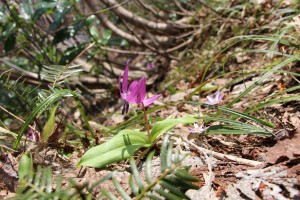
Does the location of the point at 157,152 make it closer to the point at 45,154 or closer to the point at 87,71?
the point at 45,154

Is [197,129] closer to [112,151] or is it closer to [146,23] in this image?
[112,151]

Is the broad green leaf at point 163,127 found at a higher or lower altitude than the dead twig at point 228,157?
higher

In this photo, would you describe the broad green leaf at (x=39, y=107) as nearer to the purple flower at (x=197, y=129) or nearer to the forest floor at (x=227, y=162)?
the forest floor at (x=227, y=162)

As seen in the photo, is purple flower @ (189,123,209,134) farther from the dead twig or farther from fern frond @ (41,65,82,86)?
fern frond @ (41,65,82,86)

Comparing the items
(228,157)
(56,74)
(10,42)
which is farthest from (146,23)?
(228,157)

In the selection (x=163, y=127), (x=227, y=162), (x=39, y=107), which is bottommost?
(x=227, y=162)

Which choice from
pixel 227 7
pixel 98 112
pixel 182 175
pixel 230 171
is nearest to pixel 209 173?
pixel 230 171

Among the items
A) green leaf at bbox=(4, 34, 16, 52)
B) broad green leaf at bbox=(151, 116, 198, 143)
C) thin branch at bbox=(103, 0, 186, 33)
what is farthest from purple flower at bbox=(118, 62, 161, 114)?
thin branch at bbox=(103, 0, 186, 33)

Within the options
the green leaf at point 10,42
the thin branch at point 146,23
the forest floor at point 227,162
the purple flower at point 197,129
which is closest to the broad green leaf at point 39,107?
the forest floor at point 227,162
